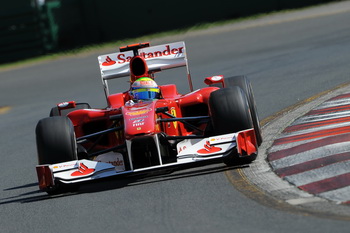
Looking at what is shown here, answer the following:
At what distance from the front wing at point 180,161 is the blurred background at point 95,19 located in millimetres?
16226

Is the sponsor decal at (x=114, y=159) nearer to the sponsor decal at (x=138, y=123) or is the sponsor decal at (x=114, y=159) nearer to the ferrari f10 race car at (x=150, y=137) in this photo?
the ferrari f10 race car at (x=150, y=137)

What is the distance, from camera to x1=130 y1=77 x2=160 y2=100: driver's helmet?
9.16 m

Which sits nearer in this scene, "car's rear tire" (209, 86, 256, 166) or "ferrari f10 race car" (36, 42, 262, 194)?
"ferrari f10 race car" (36, 42, 262, 194)

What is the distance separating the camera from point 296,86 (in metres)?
13.4

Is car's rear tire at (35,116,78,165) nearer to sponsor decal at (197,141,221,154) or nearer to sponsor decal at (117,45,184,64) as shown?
sponsor decal at (197,141,221,154)

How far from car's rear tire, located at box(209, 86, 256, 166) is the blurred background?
15.9m

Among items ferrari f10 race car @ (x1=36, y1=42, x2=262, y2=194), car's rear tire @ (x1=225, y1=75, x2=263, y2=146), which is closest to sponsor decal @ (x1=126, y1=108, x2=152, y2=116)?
ferrari f10 race car @ (x1=36, y1=42, x2=262, y2=194)

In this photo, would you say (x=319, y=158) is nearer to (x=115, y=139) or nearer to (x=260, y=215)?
(x=260, y=215)

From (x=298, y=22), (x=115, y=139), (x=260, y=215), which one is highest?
(x=298, y=22)

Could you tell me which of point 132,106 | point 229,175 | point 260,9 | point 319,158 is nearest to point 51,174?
point 132,106

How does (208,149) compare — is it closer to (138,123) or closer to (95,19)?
(138,123)

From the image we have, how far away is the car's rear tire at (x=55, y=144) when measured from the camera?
816 cm

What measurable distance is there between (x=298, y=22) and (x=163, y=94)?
1257 cm

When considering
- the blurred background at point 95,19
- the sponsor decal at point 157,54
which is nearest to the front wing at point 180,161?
the sponsor decal at point 157,54
